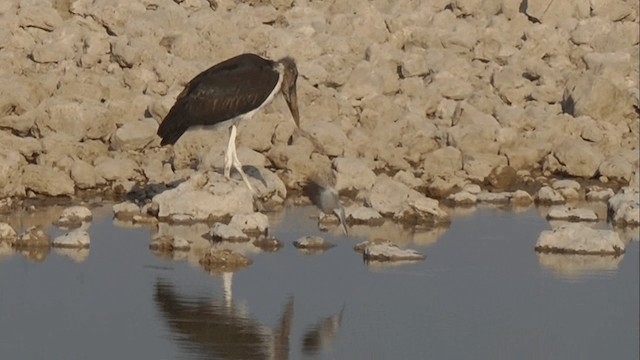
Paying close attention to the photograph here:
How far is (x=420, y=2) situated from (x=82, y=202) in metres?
9.24

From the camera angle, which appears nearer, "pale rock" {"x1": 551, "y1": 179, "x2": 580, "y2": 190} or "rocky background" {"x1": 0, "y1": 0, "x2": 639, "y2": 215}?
"rocky background" {"x1": 0, "y1": 0, "x2": 639, "y2": 215}

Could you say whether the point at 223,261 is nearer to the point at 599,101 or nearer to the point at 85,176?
the point at 85,176

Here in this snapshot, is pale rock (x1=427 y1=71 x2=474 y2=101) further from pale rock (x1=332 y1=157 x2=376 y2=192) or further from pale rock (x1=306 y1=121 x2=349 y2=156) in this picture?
pale rock (x1=332 y1=157 x2=376 y2=192)

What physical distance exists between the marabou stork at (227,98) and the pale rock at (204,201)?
1.06 ft

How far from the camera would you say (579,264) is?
1556 cm

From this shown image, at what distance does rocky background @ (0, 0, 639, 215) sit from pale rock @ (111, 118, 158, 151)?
0.02 meters

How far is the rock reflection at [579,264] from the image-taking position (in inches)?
597

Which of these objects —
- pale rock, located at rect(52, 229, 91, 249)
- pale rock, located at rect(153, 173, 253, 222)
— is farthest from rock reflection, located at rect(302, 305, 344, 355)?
pale rock, located at rect(153, 173, 253, 222)

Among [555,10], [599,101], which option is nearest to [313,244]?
[599,101]

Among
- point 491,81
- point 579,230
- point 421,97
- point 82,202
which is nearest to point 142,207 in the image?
point 82,202

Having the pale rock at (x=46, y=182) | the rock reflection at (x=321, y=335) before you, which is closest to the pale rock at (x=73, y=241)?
the pale rock at (x=46, y=182)

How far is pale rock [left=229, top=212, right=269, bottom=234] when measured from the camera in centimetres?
1638

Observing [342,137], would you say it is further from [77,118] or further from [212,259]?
[212,259]

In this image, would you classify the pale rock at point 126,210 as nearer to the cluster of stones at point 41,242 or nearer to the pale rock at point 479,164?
the cluster of stones at point 41,242
